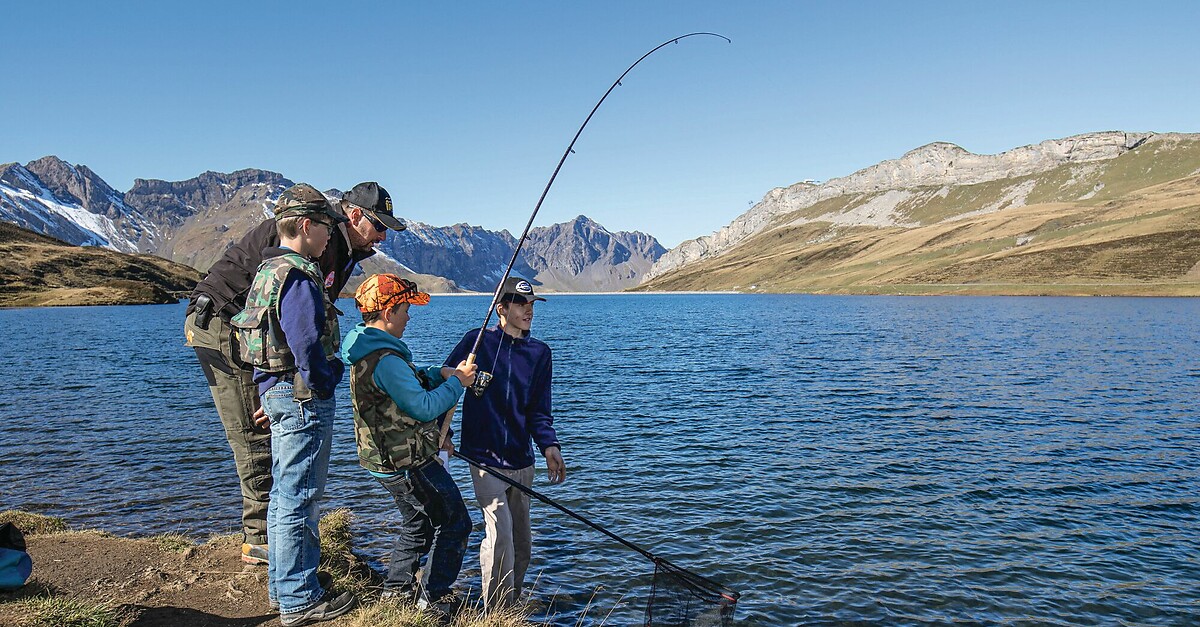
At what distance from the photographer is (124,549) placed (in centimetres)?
810

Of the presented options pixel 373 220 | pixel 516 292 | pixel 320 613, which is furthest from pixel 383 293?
pixel 320 613

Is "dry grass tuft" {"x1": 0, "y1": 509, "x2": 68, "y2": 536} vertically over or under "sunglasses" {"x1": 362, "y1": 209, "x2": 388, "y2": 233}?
under

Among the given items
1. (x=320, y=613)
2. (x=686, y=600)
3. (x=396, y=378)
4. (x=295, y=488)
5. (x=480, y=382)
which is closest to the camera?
(x=295, y=488)

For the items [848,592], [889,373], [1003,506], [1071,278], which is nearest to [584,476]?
[848,592]

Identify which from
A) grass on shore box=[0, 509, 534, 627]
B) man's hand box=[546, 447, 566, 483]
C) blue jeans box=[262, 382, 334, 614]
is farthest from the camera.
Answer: man's hand box=[546, 447, 566, 483]

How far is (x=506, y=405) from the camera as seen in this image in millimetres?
7004

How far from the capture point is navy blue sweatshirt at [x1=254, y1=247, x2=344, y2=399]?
201 inches

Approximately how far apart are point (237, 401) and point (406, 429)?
2235 mm

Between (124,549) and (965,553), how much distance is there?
Result: 12.6 metres

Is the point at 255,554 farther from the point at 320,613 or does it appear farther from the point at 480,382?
the point at 480,382

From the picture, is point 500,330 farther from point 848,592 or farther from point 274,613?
point 848,592

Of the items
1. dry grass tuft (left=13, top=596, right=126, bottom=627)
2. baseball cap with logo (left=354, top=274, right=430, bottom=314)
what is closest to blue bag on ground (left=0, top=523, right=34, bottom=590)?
dry grass tuft (left=13, top=596, right=126, bottom=627)

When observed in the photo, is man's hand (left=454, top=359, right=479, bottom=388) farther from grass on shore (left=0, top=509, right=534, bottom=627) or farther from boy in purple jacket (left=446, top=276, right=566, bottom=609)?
grass on shore (left=0, top=509, right=534, bottom=627)

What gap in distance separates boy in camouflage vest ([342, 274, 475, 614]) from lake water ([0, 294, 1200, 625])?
330 centimetres
